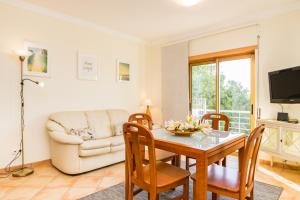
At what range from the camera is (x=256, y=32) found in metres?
3.57

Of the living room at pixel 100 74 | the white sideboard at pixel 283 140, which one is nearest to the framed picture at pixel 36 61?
the living room at pixel 100 74

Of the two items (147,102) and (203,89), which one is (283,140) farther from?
(147,102)

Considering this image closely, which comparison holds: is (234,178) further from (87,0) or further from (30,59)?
(30,59)

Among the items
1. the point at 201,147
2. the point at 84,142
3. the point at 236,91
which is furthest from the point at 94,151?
the point at 236,91

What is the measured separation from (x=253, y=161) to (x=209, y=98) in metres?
2.92

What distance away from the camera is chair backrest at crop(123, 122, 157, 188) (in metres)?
1.61

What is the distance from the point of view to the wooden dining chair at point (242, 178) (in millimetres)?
1534

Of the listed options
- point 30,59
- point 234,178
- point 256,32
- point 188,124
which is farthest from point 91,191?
point 256,32

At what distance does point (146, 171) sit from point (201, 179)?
1.90 feet

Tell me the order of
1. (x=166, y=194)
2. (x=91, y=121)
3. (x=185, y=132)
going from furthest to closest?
1. (x=91, y=121)
2. (x=166, y=194)
3. (x=185, y=132)

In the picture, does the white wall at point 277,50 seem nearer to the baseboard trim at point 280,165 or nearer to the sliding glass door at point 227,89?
the sliding glass door at point 227,89

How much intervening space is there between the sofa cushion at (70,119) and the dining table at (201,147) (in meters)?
2.04

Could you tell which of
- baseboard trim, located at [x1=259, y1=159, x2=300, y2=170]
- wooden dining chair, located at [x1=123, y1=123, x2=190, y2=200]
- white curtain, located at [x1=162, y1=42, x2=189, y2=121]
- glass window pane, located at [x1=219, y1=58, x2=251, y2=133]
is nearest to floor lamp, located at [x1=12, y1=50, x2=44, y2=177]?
wooden dining chair, located at [x1=123, y1=123, x2=190, y2=200]

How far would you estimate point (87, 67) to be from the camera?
→ 13.4ft
